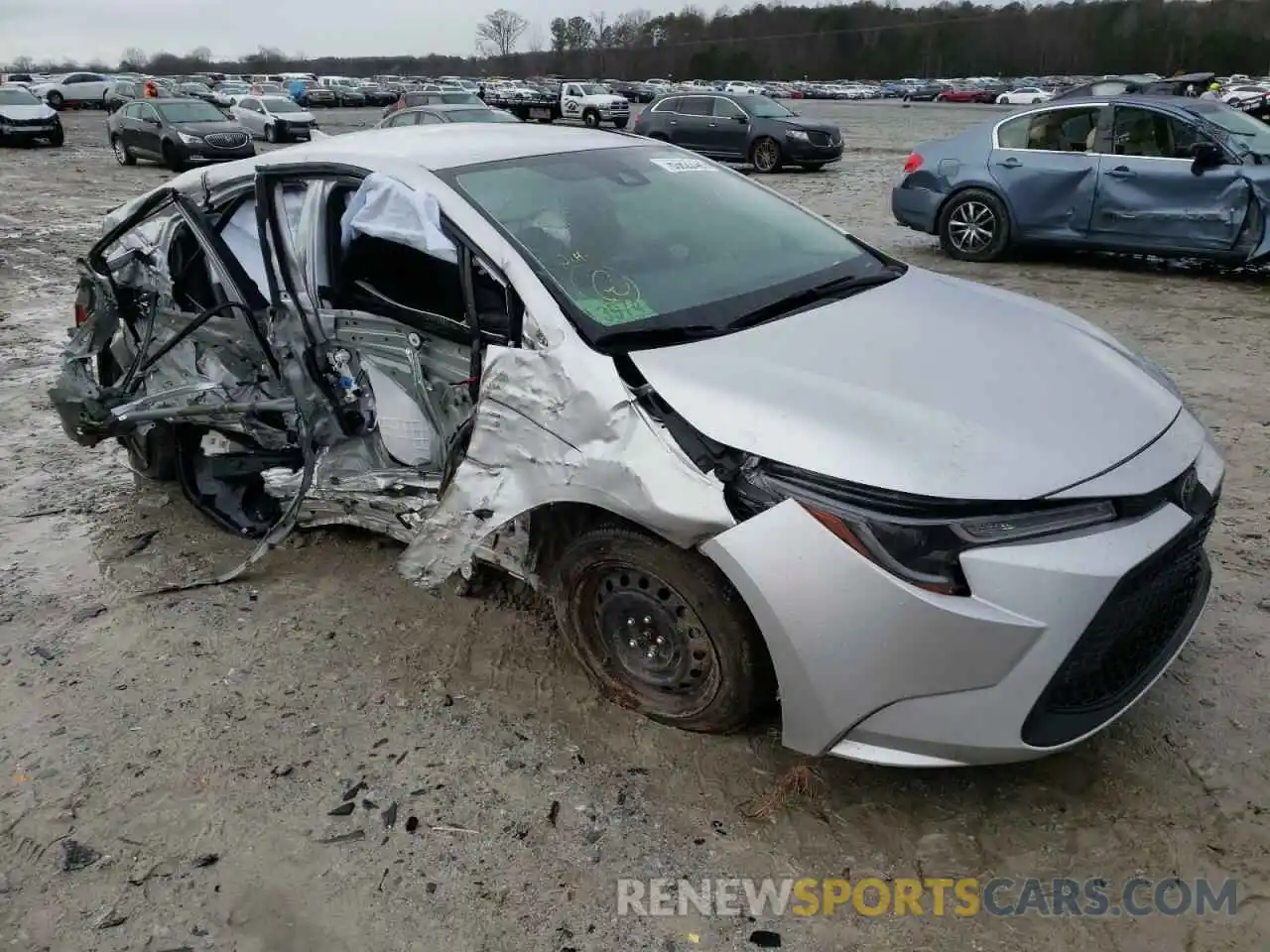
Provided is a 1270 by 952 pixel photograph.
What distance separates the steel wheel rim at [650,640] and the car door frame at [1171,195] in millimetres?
7452

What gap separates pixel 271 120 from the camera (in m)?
26.6

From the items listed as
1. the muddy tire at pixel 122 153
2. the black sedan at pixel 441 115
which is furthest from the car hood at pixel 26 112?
the black sedan at pixel 441 115

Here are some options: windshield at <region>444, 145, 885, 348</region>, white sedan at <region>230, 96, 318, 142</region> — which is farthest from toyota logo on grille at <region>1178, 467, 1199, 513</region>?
white sedan at <region>230, 96, 318, 142</region>

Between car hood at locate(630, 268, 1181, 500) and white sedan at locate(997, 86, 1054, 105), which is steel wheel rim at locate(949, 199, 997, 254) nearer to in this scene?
car hood at locate(630, 268, 1181, 500)

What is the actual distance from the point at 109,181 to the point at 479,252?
18.9 metres

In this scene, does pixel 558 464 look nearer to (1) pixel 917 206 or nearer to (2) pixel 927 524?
(2) pixel 927 524

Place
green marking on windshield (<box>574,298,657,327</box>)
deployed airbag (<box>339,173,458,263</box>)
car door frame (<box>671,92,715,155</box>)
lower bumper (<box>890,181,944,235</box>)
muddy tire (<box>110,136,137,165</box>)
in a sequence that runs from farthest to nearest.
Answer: muddy tire (<box>110,136,137,165</box>), car door frame (<box>671,92,715,155</box>), lower bumper (<box>890,181,944,235</box>), deployed airbag (<box>339,173,458,263</box>), green marking on windshield (<box>574,298,657,327</box>)

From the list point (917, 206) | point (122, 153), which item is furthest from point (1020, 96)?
point (917, 206)

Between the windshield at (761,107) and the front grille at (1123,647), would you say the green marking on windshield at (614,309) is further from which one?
the windshield at (761,107)

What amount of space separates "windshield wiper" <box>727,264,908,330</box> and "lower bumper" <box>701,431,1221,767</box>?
2.78 feet

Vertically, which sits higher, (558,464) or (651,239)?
(651,239)

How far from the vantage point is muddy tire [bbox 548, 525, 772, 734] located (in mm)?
2576

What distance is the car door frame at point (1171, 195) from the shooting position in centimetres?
792

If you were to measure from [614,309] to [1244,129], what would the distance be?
7723mm
